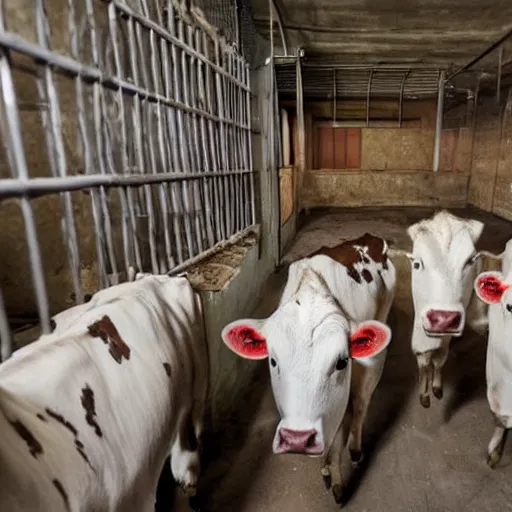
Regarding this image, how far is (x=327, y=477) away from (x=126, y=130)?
7.81ft

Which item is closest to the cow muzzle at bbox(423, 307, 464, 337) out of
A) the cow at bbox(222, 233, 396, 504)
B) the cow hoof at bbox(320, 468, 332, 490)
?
the cow at bbox(222, 233, 396, 504)

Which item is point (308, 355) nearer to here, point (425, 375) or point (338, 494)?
point (338, 494)

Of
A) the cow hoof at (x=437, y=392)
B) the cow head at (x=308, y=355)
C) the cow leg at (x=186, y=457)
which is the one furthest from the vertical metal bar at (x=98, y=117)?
the cow hoof at (x=437, y=392)

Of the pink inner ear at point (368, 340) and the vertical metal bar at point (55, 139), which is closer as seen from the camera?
the vertical metal bar at point (55, 139)

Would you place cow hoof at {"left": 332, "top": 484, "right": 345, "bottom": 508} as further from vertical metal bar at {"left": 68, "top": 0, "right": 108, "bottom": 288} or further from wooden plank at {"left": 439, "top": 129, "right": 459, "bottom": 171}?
wooden plank at {"left": 439, "top": 129, "right": 459, "bottom": 171}

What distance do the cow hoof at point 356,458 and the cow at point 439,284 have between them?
0.87 meters

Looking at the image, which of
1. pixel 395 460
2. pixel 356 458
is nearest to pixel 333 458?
pixel 356 458

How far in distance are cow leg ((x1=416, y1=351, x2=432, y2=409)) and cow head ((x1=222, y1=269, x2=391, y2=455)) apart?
1.55 meters

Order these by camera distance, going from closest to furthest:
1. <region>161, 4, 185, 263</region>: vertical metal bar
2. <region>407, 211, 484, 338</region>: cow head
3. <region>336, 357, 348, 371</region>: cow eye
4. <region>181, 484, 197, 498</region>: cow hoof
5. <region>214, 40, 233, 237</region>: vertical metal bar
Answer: <region>336, 357, 348, 371</region>: cow eye → <region>181, 484, 197, 498</region>: cow hoof → <region>161, 4, 185, 263</region>: vertical metal bar → <region>407, 211, 484, 338</region>: cow head → <region>214, 40, 233, 237</region>: vertical metal bar

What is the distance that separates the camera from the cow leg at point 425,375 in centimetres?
324

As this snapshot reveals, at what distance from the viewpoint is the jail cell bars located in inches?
57.3

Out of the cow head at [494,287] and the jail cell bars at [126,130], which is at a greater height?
the jail cell bars at [126,130]

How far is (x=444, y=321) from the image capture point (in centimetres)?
270

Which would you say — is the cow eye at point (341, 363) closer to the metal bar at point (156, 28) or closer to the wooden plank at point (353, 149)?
the metal bar at point (156, 28)
